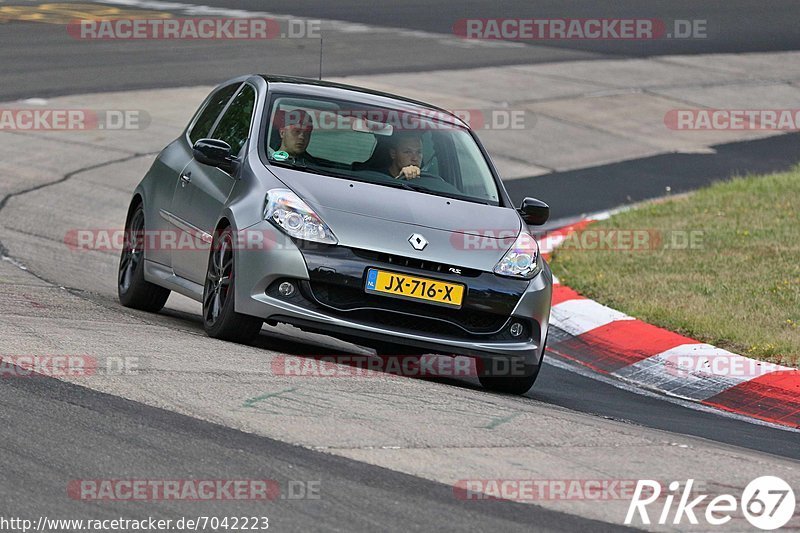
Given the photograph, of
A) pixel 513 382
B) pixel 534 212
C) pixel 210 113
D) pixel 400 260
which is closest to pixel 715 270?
pixel 534 212

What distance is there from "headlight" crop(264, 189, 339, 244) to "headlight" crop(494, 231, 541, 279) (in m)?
0.94

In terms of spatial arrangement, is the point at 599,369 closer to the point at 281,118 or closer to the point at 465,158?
the point at 465,158

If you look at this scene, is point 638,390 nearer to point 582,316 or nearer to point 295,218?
point 582,316

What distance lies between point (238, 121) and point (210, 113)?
0.72 meters

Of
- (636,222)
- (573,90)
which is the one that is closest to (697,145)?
(573,90)

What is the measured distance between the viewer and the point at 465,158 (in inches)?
351

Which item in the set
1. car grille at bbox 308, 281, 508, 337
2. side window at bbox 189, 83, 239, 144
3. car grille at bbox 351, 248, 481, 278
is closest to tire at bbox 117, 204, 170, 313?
side window at bbox 189, 83, 239, 144

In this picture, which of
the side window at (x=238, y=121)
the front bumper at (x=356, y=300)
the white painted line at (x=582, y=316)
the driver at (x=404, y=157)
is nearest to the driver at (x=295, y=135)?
the side window at (x=238, y=121)

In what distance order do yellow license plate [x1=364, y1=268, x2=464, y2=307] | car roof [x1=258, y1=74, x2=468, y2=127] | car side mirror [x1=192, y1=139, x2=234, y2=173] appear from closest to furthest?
yellow license plate [x1=364, y1=268, x2=464, y2=307] < car side mirror [x1=192, y1=139, x2=234, y2=173] < car roof [x1=258, y1=74, x2=468, y2=127]

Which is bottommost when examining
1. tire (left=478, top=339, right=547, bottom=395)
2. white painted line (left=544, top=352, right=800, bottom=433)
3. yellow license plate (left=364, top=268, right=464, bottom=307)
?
white painted line (left=544, top=352, right=800, bottom=433)

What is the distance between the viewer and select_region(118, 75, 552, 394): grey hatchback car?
24.7 ft

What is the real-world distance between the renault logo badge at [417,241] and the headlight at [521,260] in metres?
0.44

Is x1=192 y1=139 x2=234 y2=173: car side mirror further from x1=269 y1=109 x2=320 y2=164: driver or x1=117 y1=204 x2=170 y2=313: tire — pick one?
x1=117 y1=204 x2=170 y2=313: tire

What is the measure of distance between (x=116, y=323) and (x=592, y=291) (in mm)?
4255
